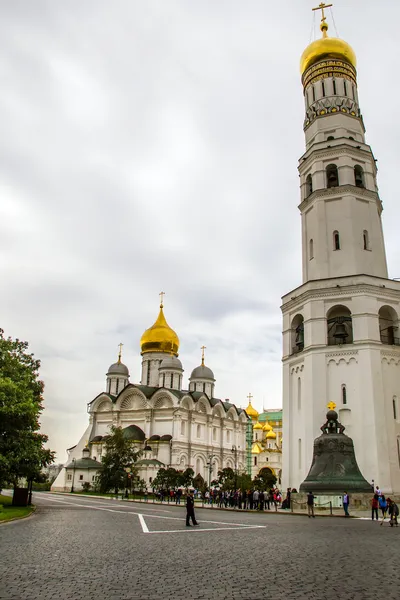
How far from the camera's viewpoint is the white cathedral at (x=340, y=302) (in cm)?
2820

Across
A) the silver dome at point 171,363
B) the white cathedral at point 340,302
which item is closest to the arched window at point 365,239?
the white cathedral at point 340,302

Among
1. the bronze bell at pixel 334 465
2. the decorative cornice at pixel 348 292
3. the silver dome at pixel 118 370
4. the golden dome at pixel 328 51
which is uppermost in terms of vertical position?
the golden dome at pixel 328 51

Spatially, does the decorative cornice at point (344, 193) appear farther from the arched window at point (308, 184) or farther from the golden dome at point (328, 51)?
the golden dome at point (328, 51)

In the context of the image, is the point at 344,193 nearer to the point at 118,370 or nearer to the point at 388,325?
the point at 388,325

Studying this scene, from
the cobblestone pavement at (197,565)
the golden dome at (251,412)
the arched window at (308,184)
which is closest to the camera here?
the cobblestone pavement at (197,565)

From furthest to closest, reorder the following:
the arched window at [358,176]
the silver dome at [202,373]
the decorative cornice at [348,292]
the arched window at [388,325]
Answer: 1. the silver dome at [202,373]
2. the arched window at [358,176]
3. the arched window at [388,325]
4. the decorative cornice at [348,292]

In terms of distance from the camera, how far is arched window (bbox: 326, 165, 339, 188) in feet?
115

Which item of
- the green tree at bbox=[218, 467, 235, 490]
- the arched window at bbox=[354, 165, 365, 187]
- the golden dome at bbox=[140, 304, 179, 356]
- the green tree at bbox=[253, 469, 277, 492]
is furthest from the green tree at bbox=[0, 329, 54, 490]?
the golden dome at bbox=[140, 304, 179, 356]

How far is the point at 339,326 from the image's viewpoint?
3108cm

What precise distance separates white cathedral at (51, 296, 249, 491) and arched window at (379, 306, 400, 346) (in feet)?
102

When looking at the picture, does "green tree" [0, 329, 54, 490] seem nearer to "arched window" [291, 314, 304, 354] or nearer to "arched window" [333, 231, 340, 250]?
"arched window" [291, 314, 304, 354]

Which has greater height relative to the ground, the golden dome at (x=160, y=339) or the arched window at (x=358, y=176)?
the arched window at (x=358, y=176)

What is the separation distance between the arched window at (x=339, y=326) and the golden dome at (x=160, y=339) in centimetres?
4050

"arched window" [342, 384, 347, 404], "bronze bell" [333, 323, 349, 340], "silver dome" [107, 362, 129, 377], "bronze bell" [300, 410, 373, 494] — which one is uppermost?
"silver dome" [107, 362, 129, 377]
